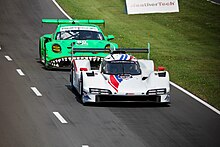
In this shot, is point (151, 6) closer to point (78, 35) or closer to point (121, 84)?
point (78, 35)

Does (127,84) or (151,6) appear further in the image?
(151,6)

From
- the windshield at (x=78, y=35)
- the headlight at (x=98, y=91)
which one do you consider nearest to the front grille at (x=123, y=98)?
the headlight at (x=98, y=91)

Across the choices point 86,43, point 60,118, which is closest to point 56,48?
point 86,43

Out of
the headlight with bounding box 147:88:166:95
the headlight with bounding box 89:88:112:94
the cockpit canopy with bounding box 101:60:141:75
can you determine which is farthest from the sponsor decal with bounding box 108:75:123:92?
the headlight with bounding box 147:88:166:95

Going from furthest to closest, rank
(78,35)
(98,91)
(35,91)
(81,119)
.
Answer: (78,35) < (35,91) < (98,91) < (81,119)

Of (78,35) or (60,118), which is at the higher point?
(78,35)

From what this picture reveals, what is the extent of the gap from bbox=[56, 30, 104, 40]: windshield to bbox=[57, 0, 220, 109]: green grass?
2.86m

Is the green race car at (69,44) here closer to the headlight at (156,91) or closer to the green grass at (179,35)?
the green grass at (179,35)

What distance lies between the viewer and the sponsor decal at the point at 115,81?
20.1 m

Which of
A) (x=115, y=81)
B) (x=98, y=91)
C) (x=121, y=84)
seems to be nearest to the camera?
(x=98, y=91)

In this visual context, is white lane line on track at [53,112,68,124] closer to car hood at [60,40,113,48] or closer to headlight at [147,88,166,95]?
headlight at [147,88,166,95]

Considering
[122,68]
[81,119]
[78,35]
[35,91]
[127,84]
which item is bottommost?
[81,119]

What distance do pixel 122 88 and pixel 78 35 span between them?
291 inches

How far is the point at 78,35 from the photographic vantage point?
2712cm
